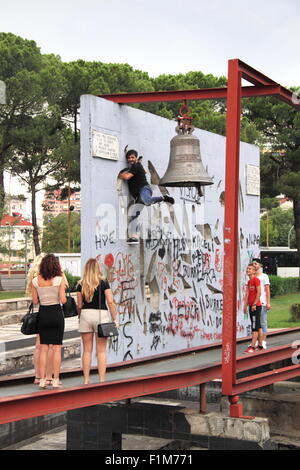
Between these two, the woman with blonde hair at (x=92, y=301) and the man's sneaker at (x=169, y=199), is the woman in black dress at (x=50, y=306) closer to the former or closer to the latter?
the woman with blonde hair at (x=92, y=301)

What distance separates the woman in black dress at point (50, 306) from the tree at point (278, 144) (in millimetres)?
32457

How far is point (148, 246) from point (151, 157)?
4.55ft

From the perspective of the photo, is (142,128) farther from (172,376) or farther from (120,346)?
(172,376)

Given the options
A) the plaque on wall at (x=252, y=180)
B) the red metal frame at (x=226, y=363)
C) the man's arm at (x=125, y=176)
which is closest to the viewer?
the red metal frame at (x=226, y=363)

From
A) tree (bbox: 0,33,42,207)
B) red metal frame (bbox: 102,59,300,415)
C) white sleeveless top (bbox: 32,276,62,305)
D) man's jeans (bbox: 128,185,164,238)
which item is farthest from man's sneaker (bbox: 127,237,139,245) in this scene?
tree (bbox: 0,33,42,207)

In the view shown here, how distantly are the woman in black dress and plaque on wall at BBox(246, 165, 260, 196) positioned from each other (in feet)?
25.9

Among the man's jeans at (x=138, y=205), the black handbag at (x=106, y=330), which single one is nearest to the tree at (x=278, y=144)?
the man's jeans at (x=138, y=205)

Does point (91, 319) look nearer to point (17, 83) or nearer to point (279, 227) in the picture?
point (17, 83)

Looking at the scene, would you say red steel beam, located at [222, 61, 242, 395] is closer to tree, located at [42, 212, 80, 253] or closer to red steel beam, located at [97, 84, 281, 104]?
red steel beam, located at [97, 84, 281, 104]

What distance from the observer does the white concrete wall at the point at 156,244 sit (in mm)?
9891

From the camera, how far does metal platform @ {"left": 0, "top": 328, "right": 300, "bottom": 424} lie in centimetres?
689

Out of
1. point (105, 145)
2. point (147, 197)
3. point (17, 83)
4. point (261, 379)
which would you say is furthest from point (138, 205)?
point (17, 83)
